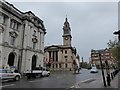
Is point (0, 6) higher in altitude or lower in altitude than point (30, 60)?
higher

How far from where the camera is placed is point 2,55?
31969 millimetres

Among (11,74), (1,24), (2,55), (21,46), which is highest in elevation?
(1,24)

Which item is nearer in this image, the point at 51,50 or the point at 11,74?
the point at 11,74

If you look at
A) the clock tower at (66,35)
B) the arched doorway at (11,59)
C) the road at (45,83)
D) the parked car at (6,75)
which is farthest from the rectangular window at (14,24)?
the clock tower at (66,35)

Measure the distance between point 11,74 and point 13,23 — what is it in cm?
1824

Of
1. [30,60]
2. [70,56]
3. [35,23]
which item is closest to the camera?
[30,60]

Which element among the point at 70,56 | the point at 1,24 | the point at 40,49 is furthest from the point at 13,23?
the point at 70,56

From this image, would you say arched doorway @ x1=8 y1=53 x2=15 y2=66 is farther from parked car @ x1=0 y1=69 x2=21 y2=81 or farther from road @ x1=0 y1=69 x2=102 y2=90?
parked car @ x1=0 y1=69 x2=21 y2=81

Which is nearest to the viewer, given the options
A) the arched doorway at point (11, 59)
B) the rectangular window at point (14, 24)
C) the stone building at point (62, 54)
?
the arched doorway at point (11, 59)

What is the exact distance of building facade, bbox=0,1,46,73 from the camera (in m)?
32.9

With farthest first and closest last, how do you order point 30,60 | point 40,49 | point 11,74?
point 40,49
point 30,60
point 11,74

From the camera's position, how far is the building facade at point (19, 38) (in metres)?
32.9

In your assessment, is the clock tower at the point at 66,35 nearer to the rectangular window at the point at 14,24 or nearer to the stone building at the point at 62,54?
the stone building at the point at 62,54

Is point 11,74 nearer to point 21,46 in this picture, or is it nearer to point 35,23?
point 21,46
